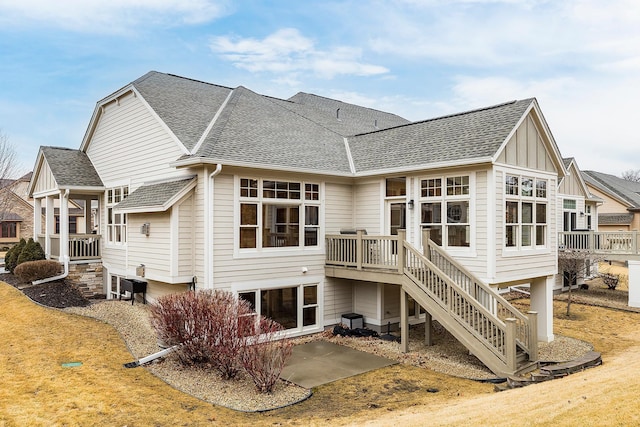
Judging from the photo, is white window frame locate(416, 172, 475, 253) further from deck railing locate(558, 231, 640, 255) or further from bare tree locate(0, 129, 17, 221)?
bare tree locate(0, 129, 17, 221)

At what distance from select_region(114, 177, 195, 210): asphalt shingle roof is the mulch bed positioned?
3.88 meters

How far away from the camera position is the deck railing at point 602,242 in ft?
62.8

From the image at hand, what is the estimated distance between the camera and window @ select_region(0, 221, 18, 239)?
128 feet

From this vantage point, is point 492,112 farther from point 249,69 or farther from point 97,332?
point 249,69

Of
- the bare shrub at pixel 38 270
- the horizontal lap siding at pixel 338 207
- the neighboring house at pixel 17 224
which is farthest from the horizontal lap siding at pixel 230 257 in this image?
the neighboring house at pixel 17 224

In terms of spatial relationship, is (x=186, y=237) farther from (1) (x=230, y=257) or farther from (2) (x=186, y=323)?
(2) (x=186, y=323)

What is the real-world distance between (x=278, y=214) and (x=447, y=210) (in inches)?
185

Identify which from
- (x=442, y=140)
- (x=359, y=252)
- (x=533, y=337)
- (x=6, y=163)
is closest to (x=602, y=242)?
(x=442, y=140)

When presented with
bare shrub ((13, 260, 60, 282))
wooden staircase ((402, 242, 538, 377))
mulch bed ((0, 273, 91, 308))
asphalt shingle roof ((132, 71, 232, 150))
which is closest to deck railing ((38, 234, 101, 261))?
bare shrub ((13, 260, 60, 282))

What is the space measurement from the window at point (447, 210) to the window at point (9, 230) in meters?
41.5

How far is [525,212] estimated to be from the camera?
1188 centimetres

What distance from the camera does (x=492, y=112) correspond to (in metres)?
12.1

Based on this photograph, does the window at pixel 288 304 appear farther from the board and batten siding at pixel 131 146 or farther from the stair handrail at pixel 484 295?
the board and batten siding at pixel 131 146

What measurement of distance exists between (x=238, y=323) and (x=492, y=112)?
900 centimetres
